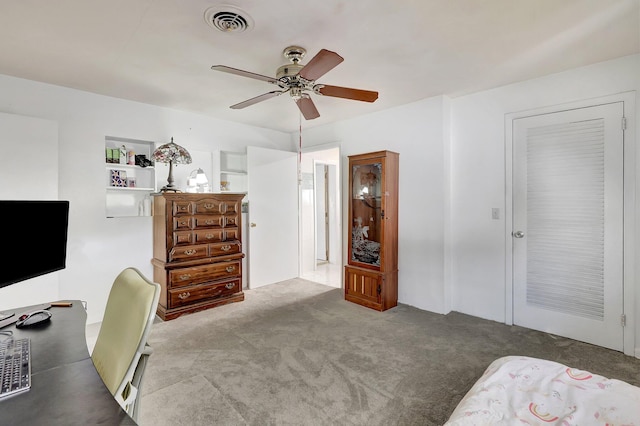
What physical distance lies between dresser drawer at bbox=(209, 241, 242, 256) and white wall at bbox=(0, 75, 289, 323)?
Answer: 2.38ft

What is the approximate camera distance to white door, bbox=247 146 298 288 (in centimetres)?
455

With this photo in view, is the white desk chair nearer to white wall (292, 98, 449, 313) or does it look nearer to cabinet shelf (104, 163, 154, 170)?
cabinet shelf (104, 163, 154, 170)

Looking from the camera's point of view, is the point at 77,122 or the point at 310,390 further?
the point at 77,122

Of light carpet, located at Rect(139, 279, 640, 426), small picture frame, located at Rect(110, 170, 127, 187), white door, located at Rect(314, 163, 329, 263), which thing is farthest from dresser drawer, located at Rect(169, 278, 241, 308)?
white door, located at Rect(314, 163, 329, 263)

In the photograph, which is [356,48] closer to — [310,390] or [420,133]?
[420,133]

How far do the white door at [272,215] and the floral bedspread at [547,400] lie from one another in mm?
3567

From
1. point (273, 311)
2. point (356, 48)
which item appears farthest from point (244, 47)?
point (273, 311)

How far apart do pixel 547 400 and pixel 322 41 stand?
232cm

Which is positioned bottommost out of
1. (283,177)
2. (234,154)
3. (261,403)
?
(261,403)

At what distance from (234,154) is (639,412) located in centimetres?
453

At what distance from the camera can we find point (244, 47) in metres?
2.35

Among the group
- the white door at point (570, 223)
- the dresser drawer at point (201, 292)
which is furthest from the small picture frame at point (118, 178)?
the white door at point (570, 223)

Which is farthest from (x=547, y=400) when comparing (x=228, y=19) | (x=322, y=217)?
(x=322, y=217)

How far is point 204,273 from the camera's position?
3.72 m
